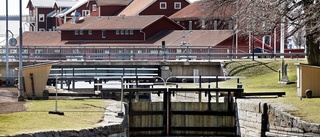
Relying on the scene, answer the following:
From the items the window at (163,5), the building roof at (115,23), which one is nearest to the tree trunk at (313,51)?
the building roof at (115,23)

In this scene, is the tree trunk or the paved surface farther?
the tree trunk

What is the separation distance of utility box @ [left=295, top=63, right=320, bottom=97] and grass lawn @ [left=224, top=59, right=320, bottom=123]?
0.56 metres

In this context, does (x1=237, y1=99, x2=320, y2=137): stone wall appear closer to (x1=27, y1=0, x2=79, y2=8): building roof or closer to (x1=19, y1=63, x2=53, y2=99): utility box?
(x1=19, y1=63, x2=53, y2=99): utility box

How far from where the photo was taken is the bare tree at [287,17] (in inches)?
1734

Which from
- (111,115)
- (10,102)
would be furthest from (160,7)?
(111,115)

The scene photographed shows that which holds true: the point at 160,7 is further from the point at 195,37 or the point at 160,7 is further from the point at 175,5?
the point at 195,37

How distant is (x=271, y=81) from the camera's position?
56.5m

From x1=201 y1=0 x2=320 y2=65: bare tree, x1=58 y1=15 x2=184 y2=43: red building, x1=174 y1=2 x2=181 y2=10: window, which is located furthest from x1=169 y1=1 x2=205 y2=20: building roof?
x1=201 y1=0 x2=320 y2=65: bare tree

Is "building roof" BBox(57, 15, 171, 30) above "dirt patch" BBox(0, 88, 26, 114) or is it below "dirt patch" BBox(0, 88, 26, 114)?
above

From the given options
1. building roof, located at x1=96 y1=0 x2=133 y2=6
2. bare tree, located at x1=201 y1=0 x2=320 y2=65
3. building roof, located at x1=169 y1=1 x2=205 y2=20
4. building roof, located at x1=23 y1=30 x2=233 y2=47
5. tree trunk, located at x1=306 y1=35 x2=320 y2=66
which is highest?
building roof, located at x1=96 y1=0 x2=133 y2=6

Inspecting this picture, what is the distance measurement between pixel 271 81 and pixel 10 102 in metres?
21.6

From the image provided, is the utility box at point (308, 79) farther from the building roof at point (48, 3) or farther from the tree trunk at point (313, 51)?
the building roof at point (48, 3)

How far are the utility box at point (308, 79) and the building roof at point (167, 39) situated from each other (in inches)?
2168

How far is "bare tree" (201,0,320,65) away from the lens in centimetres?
4403
